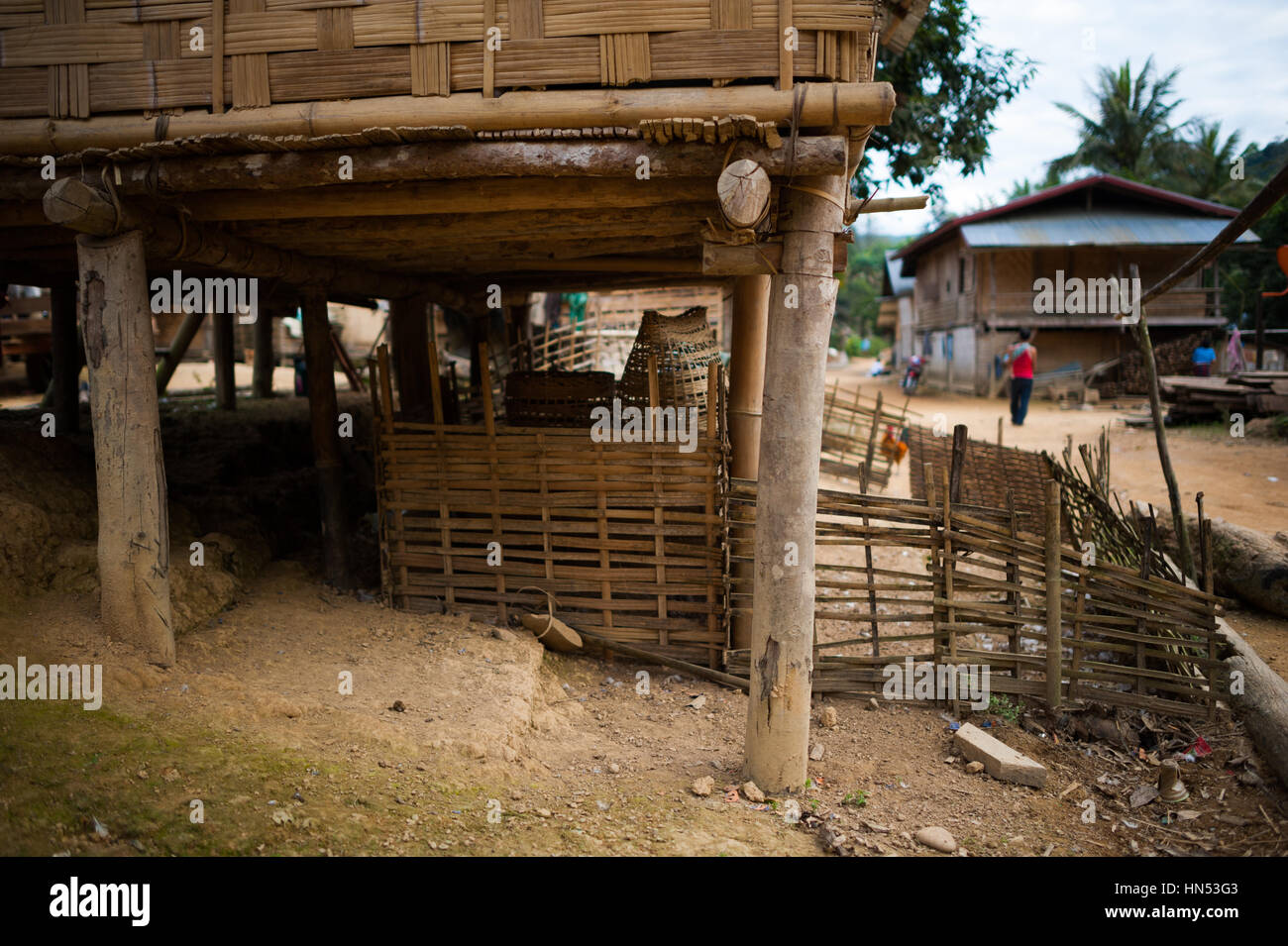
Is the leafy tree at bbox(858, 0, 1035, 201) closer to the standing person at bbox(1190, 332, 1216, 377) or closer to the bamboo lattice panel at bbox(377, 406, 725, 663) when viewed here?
the bamboo lattice panel at bbox(377, 406, 725, 663)

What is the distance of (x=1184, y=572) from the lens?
254 inches

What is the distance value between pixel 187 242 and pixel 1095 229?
72.0 ft

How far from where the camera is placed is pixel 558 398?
730 centimetres

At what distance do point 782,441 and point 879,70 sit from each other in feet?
22.9

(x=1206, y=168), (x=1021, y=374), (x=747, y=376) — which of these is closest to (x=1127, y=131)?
(x=1206, y=168)

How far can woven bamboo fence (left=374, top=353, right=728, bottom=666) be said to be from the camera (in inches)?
239

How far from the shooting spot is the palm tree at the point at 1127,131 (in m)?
30.3

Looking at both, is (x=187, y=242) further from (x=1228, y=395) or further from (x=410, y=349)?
(x=1228, y=395)

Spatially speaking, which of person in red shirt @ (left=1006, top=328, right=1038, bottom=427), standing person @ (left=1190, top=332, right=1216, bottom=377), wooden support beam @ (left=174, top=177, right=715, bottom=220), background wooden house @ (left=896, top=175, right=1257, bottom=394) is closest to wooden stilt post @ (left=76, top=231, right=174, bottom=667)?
wooden support beam @ (left=174, top=177, right=715, bottom=220)

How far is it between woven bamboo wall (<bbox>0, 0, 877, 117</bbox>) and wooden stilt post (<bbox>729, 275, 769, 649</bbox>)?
2.40 metres

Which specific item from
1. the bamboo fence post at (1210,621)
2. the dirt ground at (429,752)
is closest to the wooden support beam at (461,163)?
the dirt ground at (429,752)

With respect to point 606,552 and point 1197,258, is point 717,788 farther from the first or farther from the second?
point 1197,258

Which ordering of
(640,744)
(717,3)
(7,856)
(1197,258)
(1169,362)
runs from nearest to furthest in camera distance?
(7,856) → (717,3) → (640,744) → (1197,258) → (1169,362)
